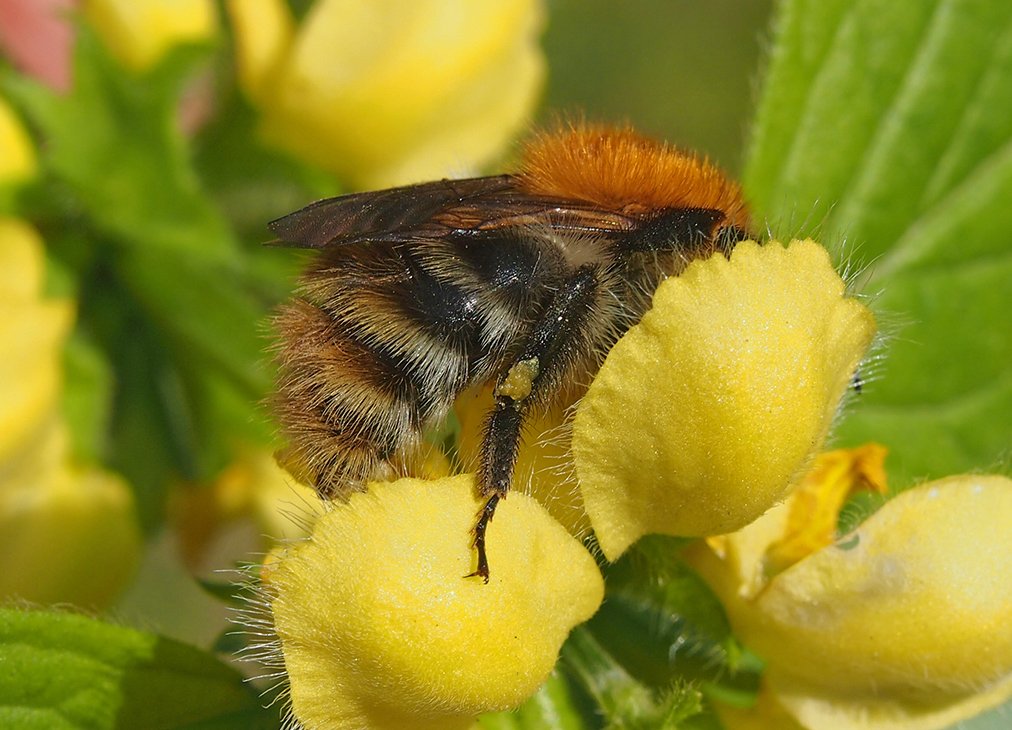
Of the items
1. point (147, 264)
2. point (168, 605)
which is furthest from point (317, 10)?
point (168, 605)

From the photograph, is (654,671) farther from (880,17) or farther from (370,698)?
(880,17)

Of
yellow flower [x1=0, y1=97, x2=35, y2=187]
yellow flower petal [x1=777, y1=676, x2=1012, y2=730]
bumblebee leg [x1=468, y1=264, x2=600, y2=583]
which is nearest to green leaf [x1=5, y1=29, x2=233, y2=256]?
yellow flower [x1=0, y1=97, x2=35, y2=187]

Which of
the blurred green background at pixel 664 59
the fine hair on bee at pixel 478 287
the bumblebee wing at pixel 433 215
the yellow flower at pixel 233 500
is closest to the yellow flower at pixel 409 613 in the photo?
the fine hair on bee at pixel 478 287

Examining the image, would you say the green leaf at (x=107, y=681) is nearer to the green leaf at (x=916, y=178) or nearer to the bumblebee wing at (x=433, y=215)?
the bumblebee wing at (x=433, y=215)

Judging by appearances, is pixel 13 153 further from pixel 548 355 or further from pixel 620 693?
pixel 620 693

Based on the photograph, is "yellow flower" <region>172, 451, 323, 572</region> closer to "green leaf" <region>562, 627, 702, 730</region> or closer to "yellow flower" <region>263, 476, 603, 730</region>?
"green leaf" <region>562, 627, 702, 730</region>

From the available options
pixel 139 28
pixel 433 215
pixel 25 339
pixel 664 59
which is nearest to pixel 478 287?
pixel 433 215
